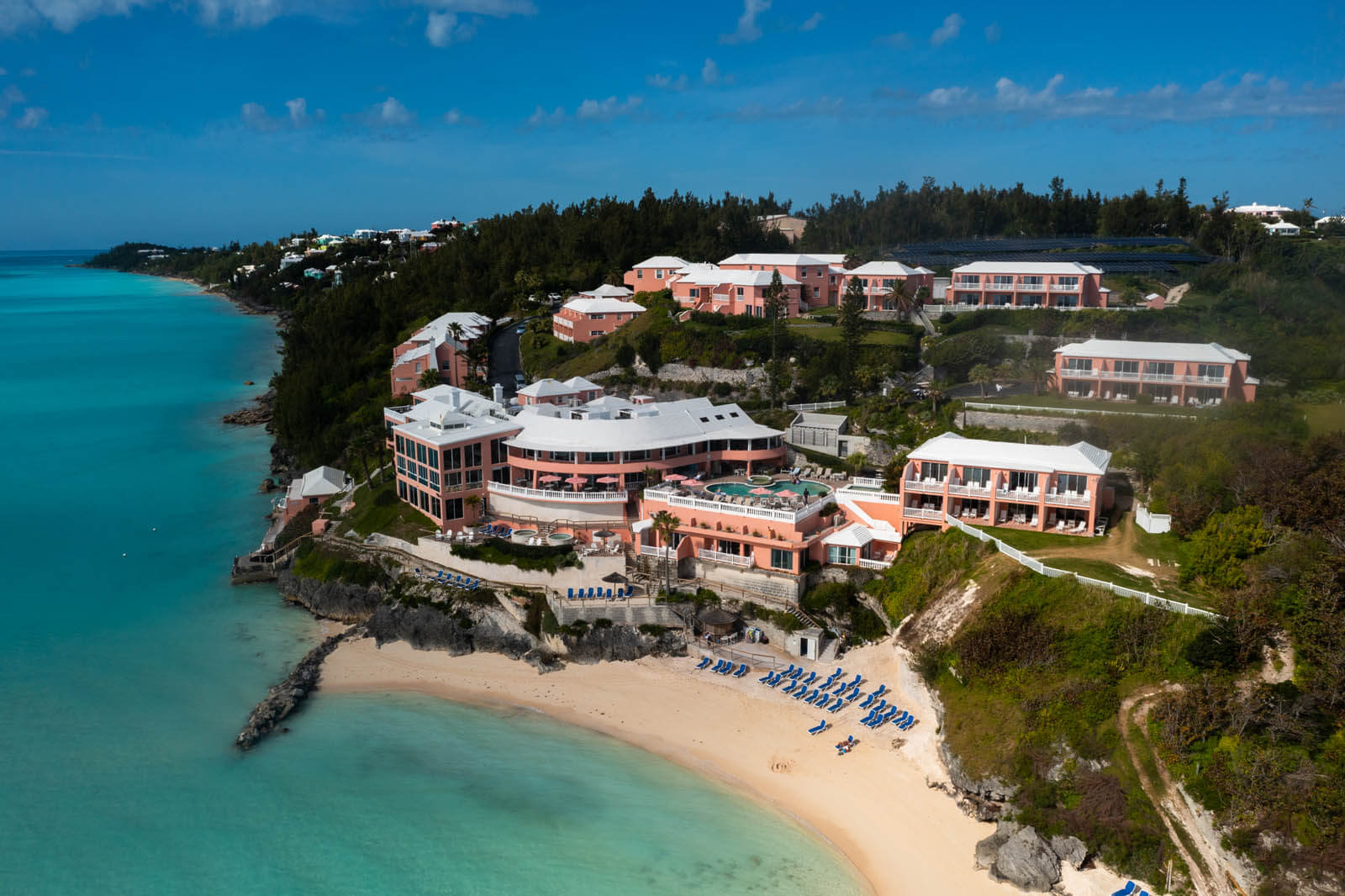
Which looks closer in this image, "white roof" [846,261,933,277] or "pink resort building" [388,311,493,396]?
"pink resort building" [388,311,493,396]

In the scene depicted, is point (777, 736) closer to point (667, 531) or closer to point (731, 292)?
point (667, 531)

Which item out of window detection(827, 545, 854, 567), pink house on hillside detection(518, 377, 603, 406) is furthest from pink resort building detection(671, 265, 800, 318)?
window detection(827, 545, 854, 567)

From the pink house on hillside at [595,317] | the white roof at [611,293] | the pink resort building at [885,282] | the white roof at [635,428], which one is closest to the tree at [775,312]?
the pink resort building at [885,282]

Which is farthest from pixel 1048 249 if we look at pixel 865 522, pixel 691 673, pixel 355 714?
pixel 355 714

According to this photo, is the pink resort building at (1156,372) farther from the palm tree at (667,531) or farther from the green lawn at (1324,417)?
the palm tree at (667,531)

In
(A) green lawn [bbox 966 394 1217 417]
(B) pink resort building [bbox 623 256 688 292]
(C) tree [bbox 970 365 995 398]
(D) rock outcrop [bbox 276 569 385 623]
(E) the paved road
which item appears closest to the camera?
(D) rock outcrop [bbox 276 569 385 623]

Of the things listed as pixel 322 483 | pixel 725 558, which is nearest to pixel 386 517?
pixel 322 483

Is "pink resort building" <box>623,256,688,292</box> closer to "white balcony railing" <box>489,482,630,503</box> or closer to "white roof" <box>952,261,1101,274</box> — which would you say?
"white roof" <box>952,261,1101,274</box>
